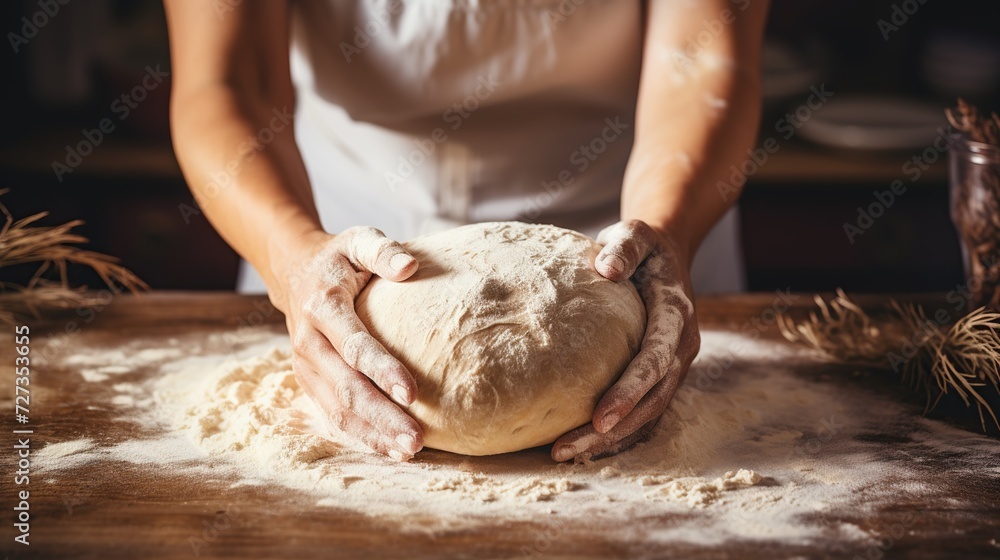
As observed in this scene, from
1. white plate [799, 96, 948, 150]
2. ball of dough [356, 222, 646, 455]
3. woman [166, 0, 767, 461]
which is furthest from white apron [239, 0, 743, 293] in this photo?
white plate [799, 96, 948, 150]

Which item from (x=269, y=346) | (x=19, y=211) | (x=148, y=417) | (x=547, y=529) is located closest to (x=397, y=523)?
(x=547, y=529)

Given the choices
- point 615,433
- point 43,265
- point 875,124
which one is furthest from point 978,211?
point 43,265

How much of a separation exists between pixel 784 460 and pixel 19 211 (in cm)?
273

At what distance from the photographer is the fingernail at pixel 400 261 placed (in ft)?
3.67

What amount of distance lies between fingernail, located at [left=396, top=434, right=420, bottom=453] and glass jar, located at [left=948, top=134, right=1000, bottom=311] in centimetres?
101

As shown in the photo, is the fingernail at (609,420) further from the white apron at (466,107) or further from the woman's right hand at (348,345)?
the white apron at (466,107)

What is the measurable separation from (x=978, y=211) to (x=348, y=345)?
1069mm

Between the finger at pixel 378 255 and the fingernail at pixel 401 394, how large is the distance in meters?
0.17

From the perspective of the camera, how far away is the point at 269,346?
153 centimetres

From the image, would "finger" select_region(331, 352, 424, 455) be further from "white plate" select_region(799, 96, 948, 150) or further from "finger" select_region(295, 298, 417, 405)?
"white plate" select_region(799, 96, 948, 150)

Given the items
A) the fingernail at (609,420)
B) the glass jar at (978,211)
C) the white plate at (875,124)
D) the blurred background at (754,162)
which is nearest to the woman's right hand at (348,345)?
the fingernail at (609,420)

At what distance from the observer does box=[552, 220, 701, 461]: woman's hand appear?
3.59 ft

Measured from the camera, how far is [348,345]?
1.08m

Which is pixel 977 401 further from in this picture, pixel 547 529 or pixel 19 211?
pixel 19 211
